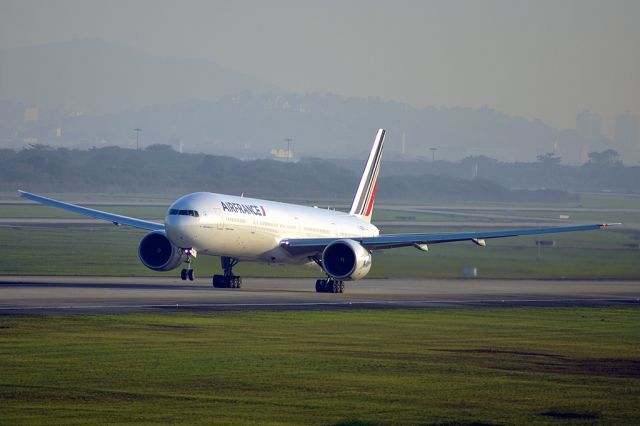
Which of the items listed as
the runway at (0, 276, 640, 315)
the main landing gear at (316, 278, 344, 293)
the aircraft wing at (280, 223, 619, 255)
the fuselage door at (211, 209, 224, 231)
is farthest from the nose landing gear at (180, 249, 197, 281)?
the main landing gear at (316, 278, 344, 293)

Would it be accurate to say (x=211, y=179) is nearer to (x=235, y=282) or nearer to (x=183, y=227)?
(x=235, y=282)

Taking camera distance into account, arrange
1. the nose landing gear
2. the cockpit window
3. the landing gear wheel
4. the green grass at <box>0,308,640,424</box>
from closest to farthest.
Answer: the green grass at <box>0,308,640,424</box> → the nose landing gear → the cockpit window → the landing gear wheel

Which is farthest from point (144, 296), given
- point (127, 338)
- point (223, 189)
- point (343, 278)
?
point (223, 189)

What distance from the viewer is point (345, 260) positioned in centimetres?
5528

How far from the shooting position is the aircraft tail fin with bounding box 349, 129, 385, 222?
225ft

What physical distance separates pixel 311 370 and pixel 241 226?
2666 centimetres

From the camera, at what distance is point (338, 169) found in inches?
7392

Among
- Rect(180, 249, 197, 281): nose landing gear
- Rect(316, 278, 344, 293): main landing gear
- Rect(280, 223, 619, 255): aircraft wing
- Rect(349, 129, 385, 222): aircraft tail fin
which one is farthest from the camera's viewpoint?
Rect(349, 129, 385, 222): aircraft tail fin

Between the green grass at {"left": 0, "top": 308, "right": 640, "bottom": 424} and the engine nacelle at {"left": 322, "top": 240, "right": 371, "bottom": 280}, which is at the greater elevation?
the engine nacelle at {"left": 322, "top": 240, "right": 371, "bottom": 280}

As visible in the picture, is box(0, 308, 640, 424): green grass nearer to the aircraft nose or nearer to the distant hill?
the aircraft nose

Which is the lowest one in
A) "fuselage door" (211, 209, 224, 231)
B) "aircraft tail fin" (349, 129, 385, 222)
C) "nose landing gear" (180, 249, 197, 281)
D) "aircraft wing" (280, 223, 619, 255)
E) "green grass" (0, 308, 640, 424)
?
"green grass" (0, 308, 640, 424)

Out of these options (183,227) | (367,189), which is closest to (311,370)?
(183,227)

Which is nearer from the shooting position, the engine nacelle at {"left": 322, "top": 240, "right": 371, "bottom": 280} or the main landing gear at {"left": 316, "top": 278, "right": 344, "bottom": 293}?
the engine nacelle at {"left": 322, "top": 240, "right": 371, "bottom": 280}

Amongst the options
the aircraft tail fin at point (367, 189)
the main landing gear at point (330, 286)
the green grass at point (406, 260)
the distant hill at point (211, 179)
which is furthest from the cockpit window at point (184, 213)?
Result: the distant hill at point (211, 179)
